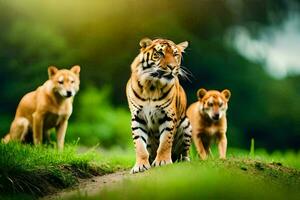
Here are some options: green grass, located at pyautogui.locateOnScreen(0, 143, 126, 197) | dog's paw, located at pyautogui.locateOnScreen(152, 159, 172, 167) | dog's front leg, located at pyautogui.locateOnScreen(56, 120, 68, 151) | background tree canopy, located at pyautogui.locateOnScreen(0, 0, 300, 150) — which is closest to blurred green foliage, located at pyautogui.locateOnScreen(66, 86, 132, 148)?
background tree canopy, located at pyautogui.locateOnScreen(0, 0, 300, 150)

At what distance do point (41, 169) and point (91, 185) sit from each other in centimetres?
43

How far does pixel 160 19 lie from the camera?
14.4 metres

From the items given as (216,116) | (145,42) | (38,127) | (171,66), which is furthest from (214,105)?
(38,127)

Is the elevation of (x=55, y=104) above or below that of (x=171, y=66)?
below

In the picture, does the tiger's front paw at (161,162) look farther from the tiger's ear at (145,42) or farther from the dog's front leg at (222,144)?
the dog's front leg at (222,144)

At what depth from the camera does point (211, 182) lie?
5.16 meters

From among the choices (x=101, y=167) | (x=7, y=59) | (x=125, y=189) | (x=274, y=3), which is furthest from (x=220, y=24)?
(x=125, y=189)

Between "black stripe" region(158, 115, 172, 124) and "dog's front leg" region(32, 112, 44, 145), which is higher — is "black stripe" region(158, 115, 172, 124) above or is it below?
above

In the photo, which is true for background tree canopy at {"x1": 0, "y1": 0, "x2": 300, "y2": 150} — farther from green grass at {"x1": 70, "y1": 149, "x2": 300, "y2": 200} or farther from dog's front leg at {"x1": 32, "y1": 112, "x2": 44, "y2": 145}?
green grass at {"x1": 70, "y1": 149, "x2": 300, "y2": 200}

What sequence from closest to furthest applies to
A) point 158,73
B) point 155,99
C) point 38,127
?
point 158,73 → point 155,99 → point 38,127

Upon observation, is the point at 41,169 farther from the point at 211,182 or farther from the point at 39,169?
the point at 211,182

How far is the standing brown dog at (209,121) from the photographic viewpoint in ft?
25.7

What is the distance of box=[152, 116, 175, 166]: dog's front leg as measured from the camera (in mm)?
6344

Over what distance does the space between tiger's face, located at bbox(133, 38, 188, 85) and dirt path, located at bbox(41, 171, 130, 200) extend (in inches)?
33.9
